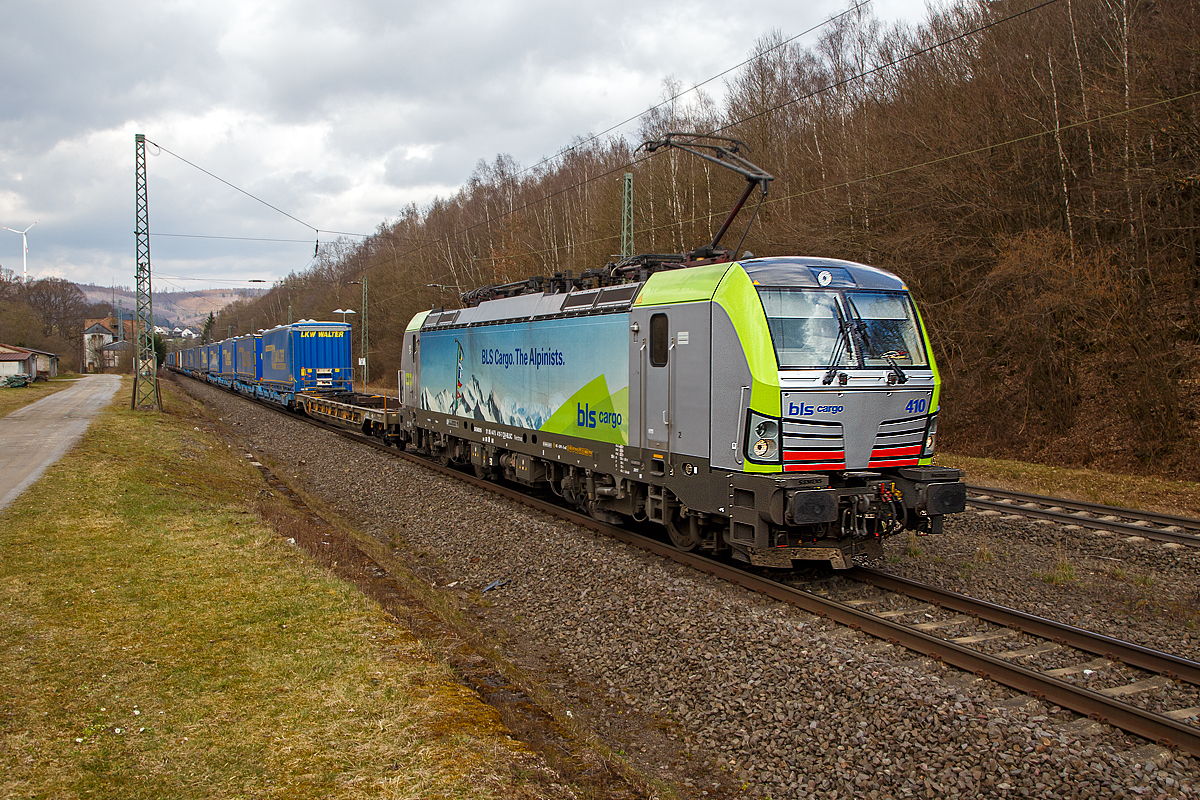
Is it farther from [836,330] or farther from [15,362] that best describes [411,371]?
Result: [15,362]

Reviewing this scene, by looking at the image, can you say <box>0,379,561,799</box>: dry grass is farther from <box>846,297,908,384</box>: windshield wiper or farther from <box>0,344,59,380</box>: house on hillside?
<box>0,344,59,380</box>: house on hillside

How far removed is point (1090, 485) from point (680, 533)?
10114 mm

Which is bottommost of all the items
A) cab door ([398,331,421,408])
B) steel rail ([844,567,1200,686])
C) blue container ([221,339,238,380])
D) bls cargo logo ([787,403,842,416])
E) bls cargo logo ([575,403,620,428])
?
steel rail ([844,567,1200,686])

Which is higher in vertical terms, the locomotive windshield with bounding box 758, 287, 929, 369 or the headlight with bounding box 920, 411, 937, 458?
the locomotive windshield with bounding box 758, 287, 929, 369

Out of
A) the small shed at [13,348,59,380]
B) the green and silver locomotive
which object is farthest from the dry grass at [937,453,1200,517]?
the small shed at [13,348,59,380]

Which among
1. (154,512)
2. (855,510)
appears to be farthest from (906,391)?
(154,512)

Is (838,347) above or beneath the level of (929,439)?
above

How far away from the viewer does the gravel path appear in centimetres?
475

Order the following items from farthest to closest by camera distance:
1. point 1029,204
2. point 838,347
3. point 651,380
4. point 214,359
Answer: point 214,359
point 1029,204
point 651,380
point 838,347

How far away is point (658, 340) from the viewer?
9492 mm

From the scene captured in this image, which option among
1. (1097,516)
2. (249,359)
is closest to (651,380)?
(1097,516)

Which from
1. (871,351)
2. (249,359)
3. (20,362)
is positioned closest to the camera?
(871,351)

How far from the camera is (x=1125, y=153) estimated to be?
54.1 feet

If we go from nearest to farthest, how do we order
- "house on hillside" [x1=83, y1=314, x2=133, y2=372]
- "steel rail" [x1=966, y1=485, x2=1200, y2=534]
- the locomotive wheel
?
the locomotive wheel, "steel rail" [x1=966, y1=485, x2=1200, y2=534], "house on hillside" [x1=83, y1=314, x2=133, y2=372]
